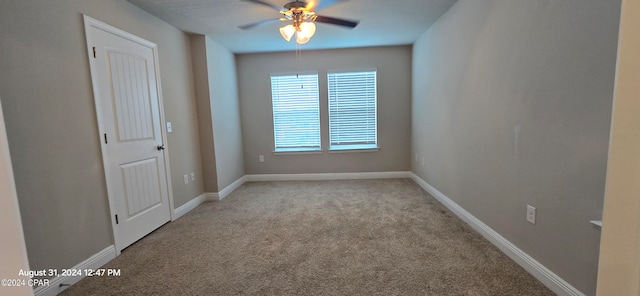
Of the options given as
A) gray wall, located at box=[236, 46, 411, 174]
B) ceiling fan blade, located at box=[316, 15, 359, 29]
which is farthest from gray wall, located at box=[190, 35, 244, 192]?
ceiling fan blade, located at box=[316, 15, 359, 29]

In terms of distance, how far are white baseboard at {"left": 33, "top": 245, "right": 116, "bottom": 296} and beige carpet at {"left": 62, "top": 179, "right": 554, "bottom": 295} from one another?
60 millimetres

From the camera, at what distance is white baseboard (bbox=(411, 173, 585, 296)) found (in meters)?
1.60

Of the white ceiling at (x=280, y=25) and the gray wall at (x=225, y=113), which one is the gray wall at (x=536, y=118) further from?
the gray wall at (x=225, y=113)

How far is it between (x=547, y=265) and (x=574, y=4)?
1622 millimetres

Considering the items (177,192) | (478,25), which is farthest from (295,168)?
(478,25)

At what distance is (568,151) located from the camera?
152 centimetres

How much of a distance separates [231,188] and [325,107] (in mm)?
2158

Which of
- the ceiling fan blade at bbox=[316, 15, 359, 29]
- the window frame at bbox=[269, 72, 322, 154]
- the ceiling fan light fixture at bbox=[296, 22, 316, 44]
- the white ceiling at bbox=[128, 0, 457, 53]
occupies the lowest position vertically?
the window frame at bbox=[269, 72, 322, 154]

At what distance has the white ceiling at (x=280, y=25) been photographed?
8.78 feet

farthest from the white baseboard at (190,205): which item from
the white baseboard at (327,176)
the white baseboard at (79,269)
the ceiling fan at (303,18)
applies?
the ceiling fan at (303,18)

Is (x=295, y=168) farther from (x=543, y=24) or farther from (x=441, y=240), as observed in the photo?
(x=543, y=24)

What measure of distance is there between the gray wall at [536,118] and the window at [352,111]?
1.77 m

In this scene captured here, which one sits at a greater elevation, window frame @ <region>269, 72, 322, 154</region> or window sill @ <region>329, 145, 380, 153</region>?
window frame @ <region>269, 72, 322, 154</region>

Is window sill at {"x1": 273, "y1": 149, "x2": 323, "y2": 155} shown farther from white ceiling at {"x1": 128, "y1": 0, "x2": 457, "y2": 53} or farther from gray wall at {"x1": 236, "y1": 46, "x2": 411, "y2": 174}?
white ceiling at {"x1": 128, "y1": 0, "x2": 457, "y2": 53}
